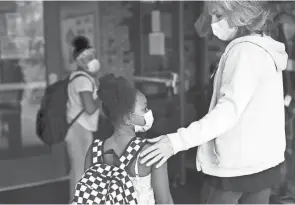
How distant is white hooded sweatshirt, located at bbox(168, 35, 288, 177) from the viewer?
A: 7.32ft

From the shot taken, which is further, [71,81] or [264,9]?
[71,81]

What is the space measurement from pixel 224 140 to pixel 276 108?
297 millimetres

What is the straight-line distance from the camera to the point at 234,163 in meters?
2.42

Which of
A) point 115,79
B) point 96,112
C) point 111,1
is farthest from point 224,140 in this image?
point 111,1

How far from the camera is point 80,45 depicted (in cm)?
336

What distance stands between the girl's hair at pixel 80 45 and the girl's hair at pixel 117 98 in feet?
2.92

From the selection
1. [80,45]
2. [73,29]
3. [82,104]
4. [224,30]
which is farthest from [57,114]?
[224,30]

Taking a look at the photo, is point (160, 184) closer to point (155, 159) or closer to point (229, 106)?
point (155, 159)

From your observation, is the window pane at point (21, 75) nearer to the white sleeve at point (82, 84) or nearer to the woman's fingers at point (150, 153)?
the white sleeve at point (82, 84)

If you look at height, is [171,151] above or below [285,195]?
above

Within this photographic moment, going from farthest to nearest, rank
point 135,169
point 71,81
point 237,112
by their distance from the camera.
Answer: point 71,81, point 135,169, point 237,112

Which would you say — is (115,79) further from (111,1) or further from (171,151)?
(111,1)

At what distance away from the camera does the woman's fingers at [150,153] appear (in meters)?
2.28

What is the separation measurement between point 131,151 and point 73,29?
6.56ft
